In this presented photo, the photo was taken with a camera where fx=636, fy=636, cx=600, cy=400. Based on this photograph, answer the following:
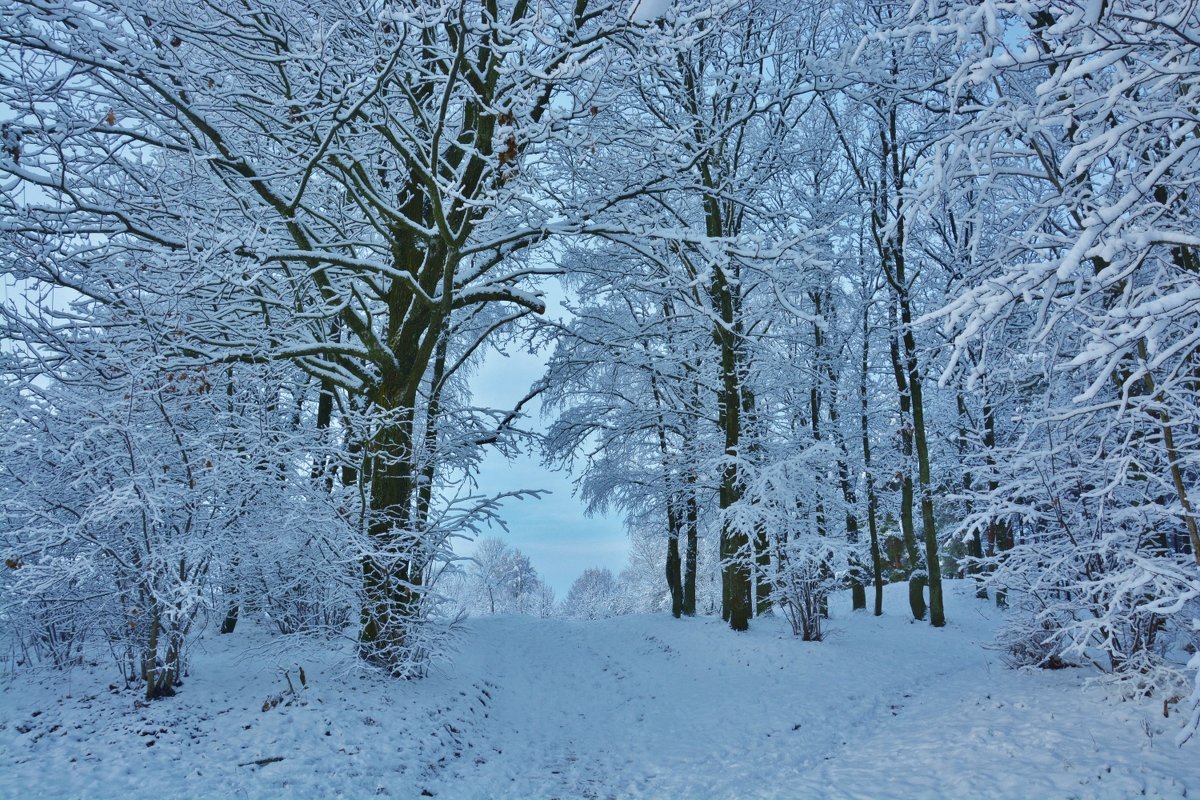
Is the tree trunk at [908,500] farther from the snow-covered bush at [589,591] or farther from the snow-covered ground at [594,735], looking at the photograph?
the snow-covered bush at [589,591]

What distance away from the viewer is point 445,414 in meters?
10.8

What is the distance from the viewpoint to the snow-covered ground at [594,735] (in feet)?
16.3

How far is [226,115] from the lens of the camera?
7574 millimetres

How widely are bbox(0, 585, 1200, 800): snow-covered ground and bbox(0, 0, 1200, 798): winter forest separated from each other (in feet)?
0.17

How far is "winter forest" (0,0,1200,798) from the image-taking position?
4488 mm

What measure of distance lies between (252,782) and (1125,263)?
7.00 m

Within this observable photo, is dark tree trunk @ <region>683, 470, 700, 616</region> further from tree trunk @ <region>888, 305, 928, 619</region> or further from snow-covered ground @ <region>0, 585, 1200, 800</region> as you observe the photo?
snow-covered ground @ <region>0, 585, 1200, 800</region>

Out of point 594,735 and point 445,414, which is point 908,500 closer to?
point 594,735

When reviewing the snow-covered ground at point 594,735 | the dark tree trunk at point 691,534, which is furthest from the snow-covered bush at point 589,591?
the snow-covered ground at point 594,735

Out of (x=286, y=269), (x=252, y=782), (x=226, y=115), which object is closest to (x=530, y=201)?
(x=286, y=269)

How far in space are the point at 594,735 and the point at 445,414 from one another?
5.52 m

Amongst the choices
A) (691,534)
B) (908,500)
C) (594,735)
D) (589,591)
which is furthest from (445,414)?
(589,591)

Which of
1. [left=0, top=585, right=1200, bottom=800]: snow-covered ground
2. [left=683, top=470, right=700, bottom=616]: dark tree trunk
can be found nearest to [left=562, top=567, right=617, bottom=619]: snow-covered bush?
[left=683, top=470, right=700, bottom=616]: dark tree trunk

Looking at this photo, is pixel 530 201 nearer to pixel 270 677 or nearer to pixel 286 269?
pixel 286 269
